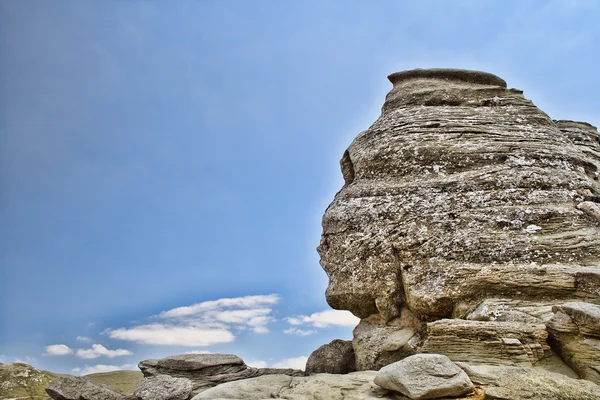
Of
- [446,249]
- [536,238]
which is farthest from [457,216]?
[536,238]

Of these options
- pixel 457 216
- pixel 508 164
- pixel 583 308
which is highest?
pixel 508 164

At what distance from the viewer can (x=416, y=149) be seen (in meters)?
17.3

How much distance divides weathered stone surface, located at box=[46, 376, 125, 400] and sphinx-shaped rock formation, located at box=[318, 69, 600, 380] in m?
8.31

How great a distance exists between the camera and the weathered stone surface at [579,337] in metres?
10.7

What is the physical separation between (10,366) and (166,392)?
10701 millimetres

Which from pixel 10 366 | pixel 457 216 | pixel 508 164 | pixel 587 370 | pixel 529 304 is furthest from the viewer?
pixel 10 366

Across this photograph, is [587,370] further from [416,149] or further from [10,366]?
[10,366]

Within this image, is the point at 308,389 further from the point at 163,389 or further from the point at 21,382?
the point at 21,382

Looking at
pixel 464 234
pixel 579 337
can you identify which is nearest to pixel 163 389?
pixel 464 234

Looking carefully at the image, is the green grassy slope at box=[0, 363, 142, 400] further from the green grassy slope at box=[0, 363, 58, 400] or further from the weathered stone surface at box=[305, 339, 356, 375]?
the weathered stone surface at box=[305, 339, 356, 375]

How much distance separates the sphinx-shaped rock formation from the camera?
12711 mm

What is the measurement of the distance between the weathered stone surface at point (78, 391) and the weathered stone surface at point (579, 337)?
13.3 m

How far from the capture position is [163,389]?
47.5 feet

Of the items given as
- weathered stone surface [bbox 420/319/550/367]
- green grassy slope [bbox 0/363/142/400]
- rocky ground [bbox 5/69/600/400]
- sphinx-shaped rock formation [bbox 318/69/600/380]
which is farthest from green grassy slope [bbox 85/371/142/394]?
weathered stone surface [bbox 420/319/550/367]
